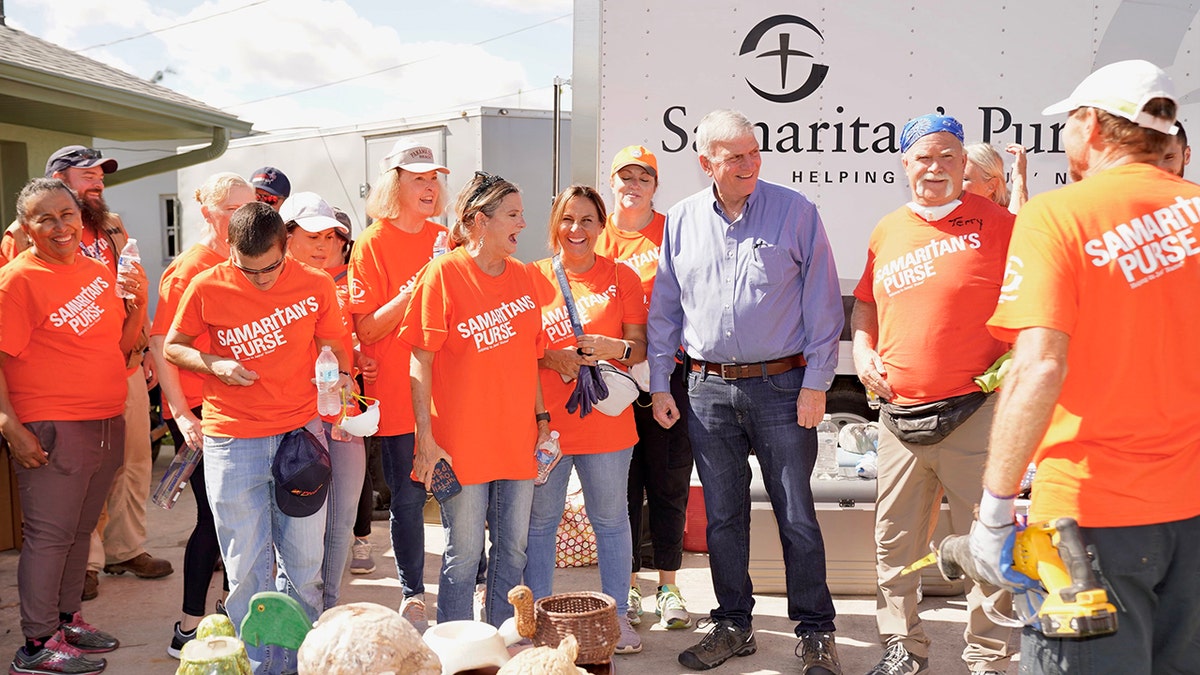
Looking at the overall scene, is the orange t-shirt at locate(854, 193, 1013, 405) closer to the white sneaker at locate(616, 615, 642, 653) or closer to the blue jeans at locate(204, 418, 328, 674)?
the white sneaker at locate(616, 615, 642, 653)

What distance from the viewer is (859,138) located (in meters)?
5.45

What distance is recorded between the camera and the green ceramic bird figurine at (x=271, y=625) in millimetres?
2215

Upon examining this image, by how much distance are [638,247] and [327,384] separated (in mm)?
1571

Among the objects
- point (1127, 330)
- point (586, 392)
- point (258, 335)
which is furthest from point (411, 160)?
point (1127, 330)

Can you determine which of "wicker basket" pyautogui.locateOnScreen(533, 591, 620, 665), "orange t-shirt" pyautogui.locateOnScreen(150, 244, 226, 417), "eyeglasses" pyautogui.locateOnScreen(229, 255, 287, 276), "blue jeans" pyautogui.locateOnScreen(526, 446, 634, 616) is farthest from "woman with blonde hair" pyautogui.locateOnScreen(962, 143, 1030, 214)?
"orange t-shirt" pyautogui.locateOnScreen(150, 244, 226, 417)

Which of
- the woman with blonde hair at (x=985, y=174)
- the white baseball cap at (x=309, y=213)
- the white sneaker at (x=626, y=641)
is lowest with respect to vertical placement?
the white sneaker at (x=626, y=641)

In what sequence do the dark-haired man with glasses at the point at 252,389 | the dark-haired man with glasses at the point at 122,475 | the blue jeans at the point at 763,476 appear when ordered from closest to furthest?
the dark-haired man with glasses at the point at 252,389
the blue jeans at the point at 763,476
the dark-haired man with glasses at the point at 122,475

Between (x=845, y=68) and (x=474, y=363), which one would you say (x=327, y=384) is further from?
(x=845, y=68)

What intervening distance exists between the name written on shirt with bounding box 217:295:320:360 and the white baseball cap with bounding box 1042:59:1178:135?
249cm

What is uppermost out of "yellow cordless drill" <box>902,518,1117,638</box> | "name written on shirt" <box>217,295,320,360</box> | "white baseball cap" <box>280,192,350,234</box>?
"white baseball cap" <box>280,192,350,234</box>

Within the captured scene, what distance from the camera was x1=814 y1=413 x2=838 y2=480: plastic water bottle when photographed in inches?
196

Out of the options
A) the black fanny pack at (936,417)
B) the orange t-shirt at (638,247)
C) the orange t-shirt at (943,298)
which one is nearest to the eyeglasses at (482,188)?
the orange t-shirt at (638,247)

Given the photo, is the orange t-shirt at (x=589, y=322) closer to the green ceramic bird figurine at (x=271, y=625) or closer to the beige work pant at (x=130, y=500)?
the green ceramic bird figurine at (x=271, y=625)

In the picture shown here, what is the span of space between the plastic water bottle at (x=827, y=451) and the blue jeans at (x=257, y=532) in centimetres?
257
